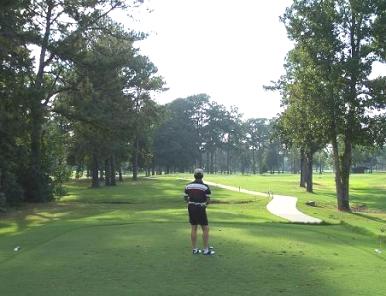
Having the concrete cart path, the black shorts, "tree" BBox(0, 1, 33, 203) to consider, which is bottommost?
the concrete cart path

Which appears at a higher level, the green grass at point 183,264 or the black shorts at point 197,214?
the black shorts at point 197,214

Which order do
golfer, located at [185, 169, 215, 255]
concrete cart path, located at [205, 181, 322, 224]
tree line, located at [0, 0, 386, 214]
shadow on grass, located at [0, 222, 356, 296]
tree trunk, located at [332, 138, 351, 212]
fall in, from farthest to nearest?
tree trunk, located at [332, 138, 351, 212], tree line, located at [0, 0, 386, 214], concrete cart path, located at [205, 181, 322, 224], golfer, located at [185, 169, 215, 255], shadow on grass, located at [0, 222, 356, 296]

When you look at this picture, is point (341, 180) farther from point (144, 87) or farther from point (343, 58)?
point (144, 87)

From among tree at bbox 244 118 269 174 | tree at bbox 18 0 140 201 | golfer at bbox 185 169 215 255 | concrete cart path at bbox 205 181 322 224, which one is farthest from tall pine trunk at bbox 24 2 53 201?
tree at bbox 244 118 269 174

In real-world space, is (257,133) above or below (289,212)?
above

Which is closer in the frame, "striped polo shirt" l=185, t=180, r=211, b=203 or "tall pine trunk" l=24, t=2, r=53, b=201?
"striped polo shirt" l=185, t=180, r=211, b=203

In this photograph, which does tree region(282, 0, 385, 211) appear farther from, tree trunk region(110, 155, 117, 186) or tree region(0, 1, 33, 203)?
tree trunk region(110, 155, 117, 186)

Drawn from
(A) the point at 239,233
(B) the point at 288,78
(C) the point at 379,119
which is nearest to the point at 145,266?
(A) the point at 239,233

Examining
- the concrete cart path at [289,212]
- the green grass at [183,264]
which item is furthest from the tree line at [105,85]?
the green grass at [183,264]

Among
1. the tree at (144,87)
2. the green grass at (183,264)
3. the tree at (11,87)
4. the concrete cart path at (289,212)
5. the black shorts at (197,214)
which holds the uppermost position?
the tree at (144,87)

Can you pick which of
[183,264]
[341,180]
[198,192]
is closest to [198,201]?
[198,192]

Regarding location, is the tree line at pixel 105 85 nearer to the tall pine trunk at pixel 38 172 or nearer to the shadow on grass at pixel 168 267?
the tall pine trunk at pixel 38 172

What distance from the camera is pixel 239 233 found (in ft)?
Result: 53.0

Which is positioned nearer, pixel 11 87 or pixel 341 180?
pixel 11 87
